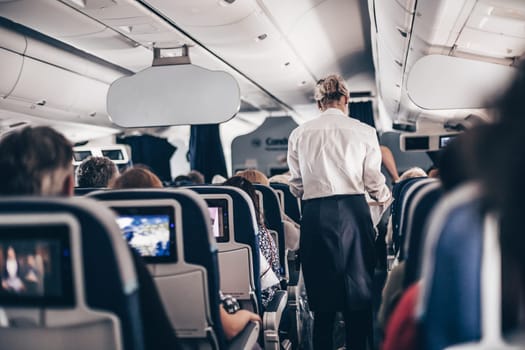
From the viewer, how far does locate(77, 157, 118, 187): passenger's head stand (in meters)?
3.87

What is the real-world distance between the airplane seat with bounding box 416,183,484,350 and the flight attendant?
2.13 meters

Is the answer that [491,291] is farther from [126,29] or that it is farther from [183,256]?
[126,29]

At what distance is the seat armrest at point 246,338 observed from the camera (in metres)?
2.47

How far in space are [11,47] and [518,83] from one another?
5.34 m

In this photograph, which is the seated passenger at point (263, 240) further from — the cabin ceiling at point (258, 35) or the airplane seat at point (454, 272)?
the airplane seat at point (454, 272)

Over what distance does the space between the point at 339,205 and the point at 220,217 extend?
28.9 inches

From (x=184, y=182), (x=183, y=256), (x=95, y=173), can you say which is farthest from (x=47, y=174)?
(x=184, y=182)

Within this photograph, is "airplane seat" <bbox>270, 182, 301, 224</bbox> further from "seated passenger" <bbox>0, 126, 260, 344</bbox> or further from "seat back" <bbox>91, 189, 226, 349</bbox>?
"seated passenger" <bbox>0, 126, 260, 344</bbox>

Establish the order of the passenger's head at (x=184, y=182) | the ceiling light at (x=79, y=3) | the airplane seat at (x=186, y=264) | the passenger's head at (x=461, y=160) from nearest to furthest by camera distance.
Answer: the passenger's head at (x=461, y=160) → the airplane seat at (x=186, y=264) → the ceiling light at (x=79, y=3) → the passenger's head at (x=184, y=182)

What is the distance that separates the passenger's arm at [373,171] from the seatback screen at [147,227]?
5.16 feet

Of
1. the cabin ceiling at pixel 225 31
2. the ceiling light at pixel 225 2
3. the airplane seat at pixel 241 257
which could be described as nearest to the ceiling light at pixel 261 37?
the cabin ceiling at pixel 225 31

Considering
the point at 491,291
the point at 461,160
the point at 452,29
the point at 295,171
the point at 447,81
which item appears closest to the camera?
the point at 491,291

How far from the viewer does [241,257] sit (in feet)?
10.1

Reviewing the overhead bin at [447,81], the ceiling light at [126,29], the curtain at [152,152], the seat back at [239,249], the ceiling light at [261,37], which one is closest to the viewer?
the seat back at [239,249]
